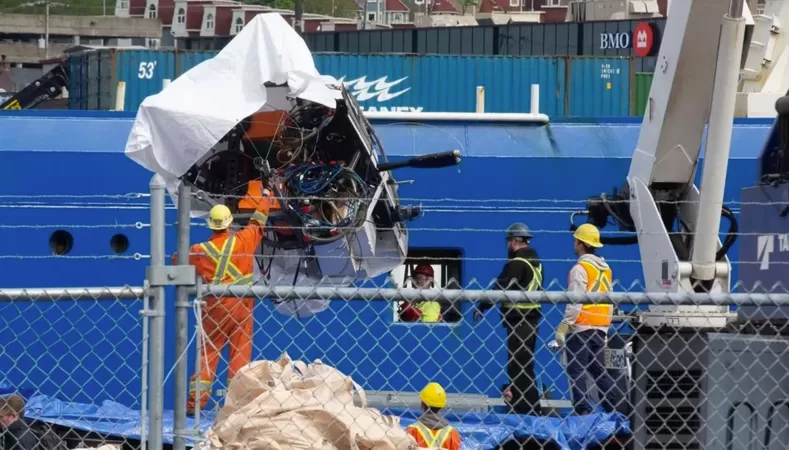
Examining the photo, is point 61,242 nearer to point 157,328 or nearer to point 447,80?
point 447,80

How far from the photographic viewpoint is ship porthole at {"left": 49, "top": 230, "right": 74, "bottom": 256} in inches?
480

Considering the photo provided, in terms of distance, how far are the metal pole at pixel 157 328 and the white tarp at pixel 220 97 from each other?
4.03 metres

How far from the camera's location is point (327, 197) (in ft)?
30.2

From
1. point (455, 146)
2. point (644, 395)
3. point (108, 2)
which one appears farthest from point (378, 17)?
point (644, 395)

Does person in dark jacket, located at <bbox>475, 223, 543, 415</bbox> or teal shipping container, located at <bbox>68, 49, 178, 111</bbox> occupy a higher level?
teal shipping container, located at <bbox>68, 49, 178, 111</bbox>

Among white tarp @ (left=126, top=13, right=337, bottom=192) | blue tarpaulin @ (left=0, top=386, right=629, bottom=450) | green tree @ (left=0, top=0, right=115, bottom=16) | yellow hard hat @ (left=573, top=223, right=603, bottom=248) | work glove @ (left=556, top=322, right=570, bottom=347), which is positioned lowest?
blue tarpaulin @ (left=0, top=386, right=629, bottom=450)

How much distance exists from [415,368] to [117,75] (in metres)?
9.43

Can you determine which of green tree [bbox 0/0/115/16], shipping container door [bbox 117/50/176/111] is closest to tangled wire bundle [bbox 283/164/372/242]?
shipping container door [bbox 117/50/176/111]

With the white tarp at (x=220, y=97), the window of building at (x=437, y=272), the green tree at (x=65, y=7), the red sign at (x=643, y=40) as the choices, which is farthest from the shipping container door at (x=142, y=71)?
the green tree at (x=65, y=7)

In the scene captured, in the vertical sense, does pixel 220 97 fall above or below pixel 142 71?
below

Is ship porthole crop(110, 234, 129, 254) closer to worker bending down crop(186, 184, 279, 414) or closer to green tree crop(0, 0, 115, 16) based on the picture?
worker bending down crop(186, 184, 279, 414)

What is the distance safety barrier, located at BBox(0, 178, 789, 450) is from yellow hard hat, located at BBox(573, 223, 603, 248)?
701mm

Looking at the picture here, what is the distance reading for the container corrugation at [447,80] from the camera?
1725cm

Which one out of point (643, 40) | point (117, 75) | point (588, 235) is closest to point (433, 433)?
point (588, 235)
